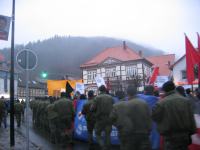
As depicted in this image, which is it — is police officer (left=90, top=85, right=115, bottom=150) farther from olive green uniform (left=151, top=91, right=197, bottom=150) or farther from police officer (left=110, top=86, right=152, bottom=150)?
olive green uniform (left=151, top=91, right=197, bottom=150)

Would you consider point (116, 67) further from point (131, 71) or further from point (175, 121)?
point (175, 121)

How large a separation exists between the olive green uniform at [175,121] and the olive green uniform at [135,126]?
45cm

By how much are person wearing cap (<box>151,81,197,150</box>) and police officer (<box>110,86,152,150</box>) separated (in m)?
0.43

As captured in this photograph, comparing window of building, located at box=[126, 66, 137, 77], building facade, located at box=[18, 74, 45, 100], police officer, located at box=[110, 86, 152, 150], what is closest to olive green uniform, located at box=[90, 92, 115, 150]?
police officer, located at box=[110, 86, 152, 150]

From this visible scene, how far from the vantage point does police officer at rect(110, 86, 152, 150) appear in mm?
4295

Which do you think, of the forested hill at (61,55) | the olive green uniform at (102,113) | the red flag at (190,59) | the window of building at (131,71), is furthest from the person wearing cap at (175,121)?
the forested hill at (61,55)

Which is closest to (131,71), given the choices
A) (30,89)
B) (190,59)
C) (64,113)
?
(190,59)

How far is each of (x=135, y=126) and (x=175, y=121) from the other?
840 millimetres

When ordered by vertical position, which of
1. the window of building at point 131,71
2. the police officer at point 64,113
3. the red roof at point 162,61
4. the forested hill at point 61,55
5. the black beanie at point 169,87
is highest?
the forested hill at point 61,55

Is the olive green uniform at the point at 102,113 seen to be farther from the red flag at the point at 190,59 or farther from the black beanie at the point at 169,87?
the red flag at the point at 190,59

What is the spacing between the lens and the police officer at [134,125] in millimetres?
4295

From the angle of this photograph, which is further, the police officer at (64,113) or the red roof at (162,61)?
the red roof at (162,61)

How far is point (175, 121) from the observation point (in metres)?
3.87

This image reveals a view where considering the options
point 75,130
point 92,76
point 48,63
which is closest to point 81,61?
point 48,63
